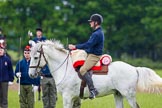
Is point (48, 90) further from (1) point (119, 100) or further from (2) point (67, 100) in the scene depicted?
(2) point (67, 100)

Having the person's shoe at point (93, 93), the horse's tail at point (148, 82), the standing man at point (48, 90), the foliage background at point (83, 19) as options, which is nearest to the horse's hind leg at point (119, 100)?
the horse's tail at point (148, 82)

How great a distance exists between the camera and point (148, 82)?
13539mm

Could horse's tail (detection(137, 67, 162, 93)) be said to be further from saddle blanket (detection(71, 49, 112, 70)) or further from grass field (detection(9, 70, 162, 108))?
grass field (detection(9, 70, 162, 108))

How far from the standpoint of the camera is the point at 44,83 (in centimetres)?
1563

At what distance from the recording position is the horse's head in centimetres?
1305

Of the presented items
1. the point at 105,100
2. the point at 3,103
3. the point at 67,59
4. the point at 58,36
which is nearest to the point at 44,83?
the point at 3,103

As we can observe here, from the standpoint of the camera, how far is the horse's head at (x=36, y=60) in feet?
42.8

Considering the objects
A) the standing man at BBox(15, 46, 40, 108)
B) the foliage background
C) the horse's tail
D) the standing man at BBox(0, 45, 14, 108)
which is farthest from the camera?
the foliage background

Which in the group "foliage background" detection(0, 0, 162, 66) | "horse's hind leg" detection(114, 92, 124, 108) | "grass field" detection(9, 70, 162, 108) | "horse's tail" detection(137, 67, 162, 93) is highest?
"foliage background" detection(0, 0, 162, 66)

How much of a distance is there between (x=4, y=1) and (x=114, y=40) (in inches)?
530

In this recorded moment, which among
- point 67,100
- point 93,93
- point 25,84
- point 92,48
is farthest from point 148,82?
point 25,84

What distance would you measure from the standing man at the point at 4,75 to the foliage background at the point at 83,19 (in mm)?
42044

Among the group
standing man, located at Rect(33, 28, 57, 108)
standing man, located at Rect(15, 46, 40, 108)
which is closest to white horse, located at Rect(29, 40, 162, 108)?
standing man, located at Rect(15, 46, 40, 108)

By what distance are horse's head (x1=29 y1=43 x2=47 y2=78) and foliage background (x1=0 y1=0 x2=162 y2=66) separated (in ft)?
145
